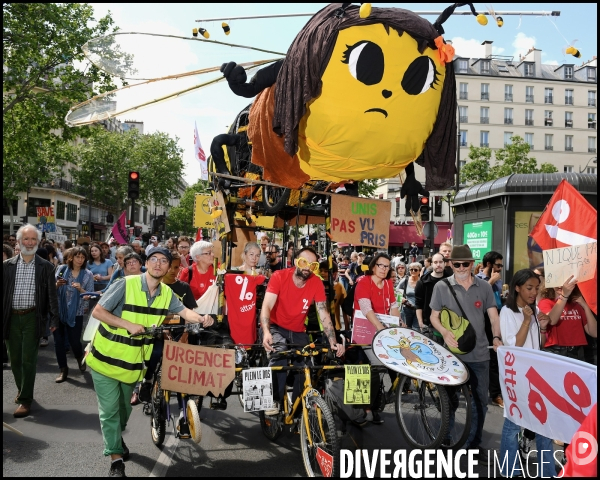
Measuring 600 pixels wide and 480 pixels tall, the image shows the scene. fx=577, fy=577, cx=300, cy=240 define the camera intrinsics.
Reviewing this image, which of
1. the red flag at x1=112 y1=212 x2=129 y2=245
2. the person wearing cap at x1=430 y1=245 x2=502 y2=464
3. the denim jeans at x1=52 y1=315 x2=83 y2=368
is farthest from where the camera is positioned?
the red flag at x1=112 y1=212 x2=129 y2=245

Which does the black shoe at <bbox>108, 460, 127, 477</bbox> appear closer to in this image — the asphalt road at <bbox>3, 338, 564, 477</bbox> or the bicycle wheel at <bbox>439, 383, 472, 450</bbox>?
the asphalt road at <bbox>3, 338, 564, 477</bbox>

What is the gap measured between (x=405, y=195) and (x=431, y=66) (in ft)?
4.76

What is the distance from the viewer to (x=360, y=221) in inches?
256

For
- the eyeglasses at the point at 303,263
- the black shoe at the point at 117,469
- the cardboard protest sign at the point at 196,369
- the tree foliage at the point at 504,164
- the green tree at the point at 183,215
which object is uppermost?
the tree foliage at the point at 504,164

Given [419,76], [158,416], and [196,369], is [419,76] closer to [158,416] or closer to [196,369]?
[196,369]

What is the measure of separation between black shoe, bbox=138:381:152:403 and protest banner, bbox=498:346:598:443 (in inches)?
128

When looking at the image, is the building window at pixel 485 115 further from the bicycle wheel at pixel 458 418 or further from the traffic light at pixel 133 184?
the bicycle wheel at pixel 458 418

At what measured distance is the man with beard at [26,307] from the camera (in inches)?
254

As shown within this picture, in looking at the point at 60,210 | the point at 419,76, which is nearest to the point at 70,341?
the point at 419,76

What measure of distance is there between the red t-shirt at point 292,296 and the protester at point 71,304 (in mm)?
3738

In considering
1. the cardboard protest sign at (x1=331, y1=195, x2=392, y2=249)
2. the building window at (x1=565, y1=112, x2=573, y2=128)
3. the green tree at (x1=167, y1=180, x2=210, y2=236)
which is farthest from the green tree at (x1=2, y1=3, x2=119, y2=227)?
the building window at (x1=565, y1=112, x2=573, y2=128)

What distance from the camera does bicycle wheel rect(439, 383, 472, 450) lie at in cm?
500

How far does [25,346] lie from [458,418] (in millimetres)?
4733

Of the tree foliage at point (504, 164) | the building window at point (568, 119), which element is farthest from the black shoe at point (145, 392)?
the building window at point (568, 119)
